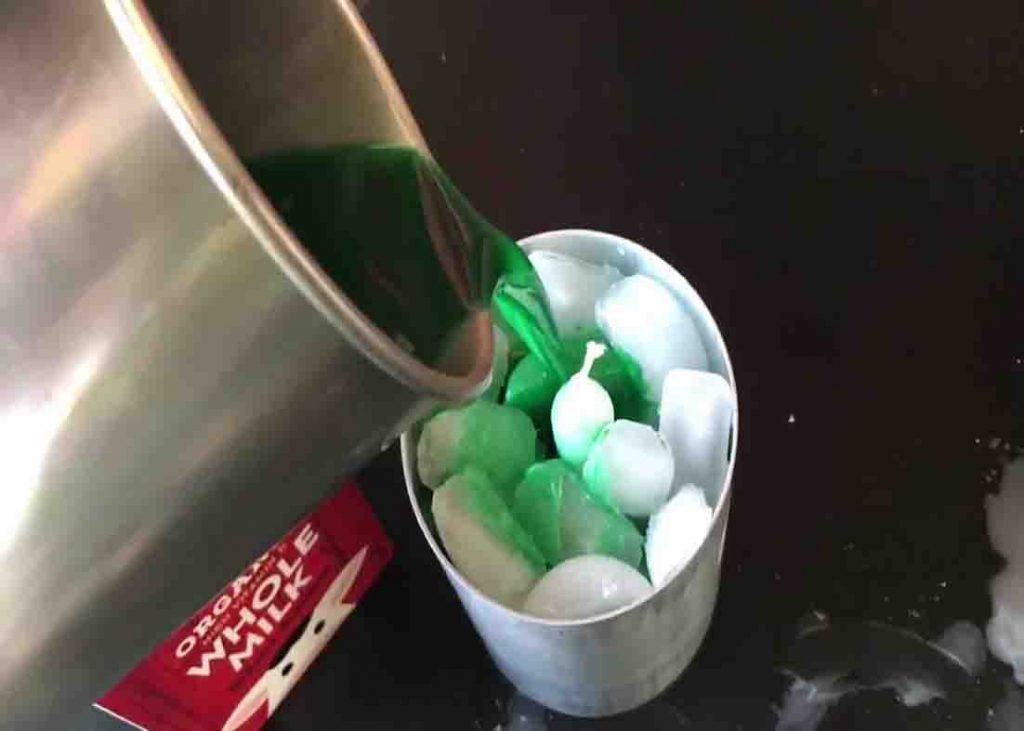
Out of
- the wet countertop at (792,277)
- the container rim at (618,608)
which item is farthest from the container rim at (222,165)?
the wet countertop at (792,277)

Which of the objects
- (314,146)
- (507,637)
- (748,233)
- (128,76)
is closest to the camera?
(128,76)

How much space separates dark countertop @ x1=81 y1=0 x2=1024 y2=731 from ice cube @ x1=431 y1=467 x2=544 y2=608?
0.50 ft

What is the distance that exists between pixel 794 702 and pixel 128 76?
56cm

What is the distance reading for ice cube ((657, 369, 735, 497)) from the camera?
27.0 inches

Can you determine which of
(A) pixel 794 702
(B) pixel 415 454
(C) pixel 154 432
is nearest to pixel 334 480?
(C) pixel 154 432

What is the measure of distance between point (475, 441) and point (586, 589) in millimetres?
97

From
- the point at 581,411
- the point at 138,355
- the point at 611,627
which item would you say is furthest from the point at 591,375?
the point at 138,355

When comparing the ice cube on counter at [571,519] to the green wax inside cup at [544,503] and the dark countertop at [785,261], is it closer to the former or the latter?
the green wax inside cup at [544,503]

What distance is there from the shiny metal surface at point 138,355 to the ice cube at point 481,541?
0.21 metres

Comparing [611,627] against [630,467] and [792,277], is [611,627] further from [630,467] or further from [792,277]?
[792,277]

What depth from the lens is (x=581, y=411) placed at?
0.69 metres

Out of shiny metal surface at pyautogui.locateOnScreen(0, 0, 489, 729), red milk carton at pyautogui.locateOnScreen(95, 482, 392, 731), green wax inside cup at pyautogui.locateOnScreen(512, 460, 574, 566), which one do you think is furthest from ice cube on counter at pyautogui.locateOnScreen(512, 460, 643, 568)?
shiny metal surface at pyautogui.locateOnScreen(0, 0, 489, 729)

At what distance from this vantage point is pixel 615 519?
2.29 ft

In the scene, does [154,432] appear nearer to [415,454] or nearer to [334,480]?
[334,480]
